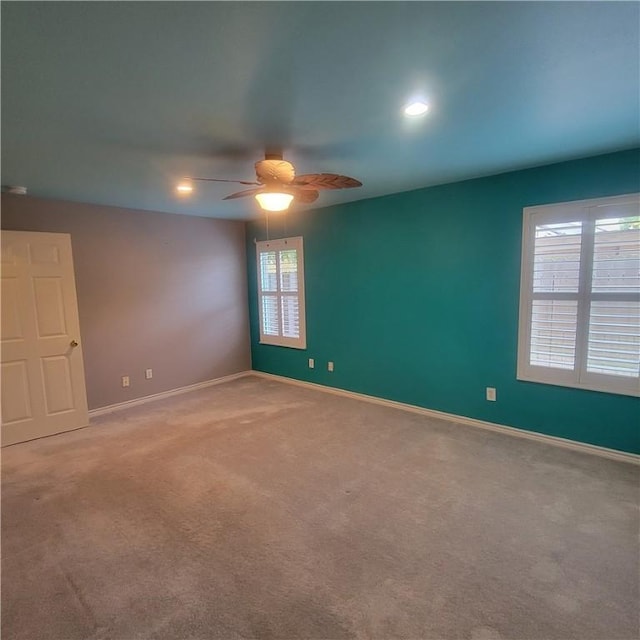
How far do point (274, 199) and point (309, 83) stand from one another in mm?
927

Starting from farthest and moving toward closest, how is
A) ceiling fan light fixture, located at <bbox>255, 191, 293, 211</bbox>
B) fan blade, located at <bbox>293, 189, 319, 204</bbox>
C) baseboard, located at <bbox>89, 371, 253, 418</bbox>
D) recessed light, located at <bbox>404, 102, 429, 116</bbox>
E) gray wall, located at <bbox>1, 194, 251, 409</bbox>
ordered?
baseboard, located at <bbox>89, 371, 253, 418</bbox>, gray wall, located at <bbox>1, 194, 251, 409</bbox>, fan blade, located at <bbox>293, 189, 319, 204</bbox>, ceiling fan light fixture, located at <bbox>255, 191, 293, 211</bbox>, recessed light, located at <bbox>404, 102, 429, 116</bbox>

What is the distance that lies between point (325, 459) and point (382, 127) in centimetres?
255

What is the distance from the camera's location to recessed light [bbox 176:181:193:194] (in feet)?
10.9

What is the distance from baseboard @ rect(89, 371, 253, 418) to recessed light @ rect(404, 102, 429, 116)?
4.35 m

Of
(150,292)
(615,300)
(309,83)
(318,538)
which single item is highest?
(309,83)

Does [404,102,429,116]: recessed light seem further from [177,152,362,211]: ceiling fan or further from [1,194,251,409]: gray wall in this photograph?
[1,194,251,409]: gray wall

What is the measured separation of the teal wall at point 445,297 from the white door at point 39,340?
2766 millimetres

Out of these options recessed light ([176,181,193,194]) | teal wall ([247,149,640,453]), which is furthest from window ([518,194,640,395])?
recessed light ([176,181,193,194])

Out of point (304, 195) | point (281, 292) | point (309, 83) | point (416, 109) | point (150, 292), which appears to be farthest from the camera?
point (281, 292)

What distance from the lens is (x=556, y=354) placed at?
3133 millimetres

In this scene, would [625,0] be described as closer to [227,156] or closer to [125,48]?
[125,48]

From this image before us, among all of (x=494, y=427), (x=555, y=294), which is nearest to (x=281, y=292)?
(x=494, y=427)

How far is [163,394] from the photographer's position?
188 inches

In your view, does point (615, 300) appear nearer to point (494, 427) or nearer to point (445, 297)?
point (445, 297)
